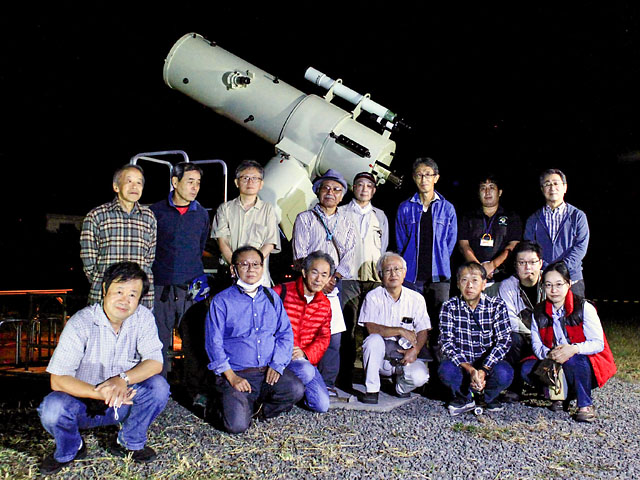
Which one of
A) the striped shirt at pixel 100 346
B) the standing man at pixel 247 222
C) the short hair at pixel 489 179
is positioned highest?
the short hair at pixel 489 179

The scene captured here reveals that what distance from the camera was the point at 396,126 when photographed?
5.93 meters

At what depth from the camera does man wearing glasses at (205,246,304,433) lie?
396 centimetres

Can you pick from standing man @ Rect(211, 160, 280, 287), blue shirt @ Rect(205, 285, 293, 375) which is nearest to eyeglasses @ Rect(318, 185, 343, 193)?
standing man @ Rect(211, 160, 280, 287)

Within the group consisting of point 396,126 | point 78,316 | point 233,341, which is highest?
point 396,126

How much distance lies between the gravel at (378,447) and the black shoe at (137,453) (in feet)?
0.16

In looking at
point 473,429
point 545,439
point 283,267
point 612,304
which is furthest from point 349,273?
point 612,304

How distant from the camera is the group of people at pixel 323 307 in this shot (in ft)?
10.6

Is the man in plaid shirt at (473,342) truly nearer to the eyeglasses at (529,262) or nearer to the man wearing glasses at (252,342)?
the eyeglasses at (529,262)

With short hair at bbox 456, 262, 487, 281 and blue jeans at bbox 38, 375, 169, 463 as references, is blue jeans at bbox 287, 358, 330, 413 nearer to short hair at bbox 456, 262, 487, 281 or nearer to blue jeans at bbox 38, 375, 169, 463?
blue jeans at bbox 38, 375, 169, 463

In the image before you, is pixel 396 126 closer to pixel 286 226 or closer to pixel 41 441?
pixel 286 226

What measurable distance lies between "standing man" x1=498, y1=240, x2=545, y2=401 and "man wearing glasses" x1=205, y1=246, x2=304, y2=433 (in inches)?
74.5

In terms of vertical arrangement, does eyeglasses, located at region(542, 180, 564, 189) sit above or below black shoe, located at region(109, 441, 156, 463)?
above

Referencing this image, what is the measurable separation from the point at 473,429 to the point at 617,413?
1.37 m

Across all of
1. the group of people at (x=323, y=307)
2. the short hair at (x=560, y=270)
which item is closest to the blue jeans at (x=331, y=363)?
Result: the group of people at (x=323, y=307)
